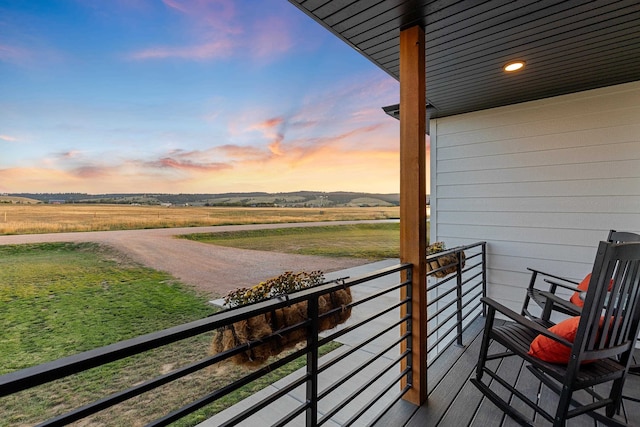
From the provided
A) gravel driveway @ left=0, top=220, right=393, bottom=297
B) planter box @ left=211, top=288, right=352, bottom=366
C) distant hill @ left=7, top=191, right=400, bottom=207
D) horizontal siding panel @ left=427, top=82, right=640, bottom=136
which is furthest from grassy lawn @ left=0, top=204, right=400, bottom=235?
planter box @ left=211, top=288, right=352, bottom=366

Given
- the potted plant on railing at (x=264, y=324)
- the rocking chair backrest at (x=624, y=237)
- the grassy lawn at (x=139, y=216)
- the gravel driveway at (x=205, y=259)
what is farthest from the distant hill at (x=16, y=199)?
the rocking chair backrest at (x=624, y=237)

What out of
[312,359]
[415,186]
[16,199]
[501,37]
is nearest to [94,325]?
[16,199]

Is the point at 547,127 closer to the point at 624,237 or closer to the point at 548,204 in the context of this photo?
the point at 548,204

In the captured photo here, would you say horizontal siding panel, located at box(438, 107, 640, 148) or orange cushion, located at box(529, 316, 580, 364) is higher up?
horizontal siding panel, located at box(438, 107, 640, 148)

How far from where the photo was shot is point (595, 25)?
5.48 feet

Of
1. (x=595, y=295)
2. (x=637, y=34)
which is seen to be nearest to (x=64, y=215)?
(x=595, y=295)

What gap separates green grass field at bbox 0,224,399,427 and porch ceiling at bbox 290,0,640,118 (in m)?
3.20

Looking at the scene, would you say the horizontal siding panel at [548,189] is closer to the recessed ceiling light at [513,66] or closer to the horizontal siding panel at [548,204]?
the horizontal siding panel at [548,204]

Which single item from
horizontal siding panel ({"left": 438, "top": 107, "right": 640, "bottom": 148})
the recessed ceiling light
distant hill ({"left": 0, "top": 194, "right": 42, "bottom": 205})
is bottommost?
distant hill ({"left": 0, "top": 194, "right": 42, "bottom": 205})

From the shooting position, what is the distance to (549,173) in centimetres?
285

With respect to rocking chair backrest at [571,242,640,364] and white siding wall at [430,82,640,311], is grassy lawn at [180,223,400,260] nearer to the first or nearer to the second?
white siding wall at [430,82,640,311]

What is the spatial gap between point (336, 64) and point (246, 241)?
6.49 metres

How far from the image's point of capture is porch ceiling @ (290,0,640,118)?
151 centimetres

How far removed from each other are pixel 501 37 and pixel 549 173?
1.71m
